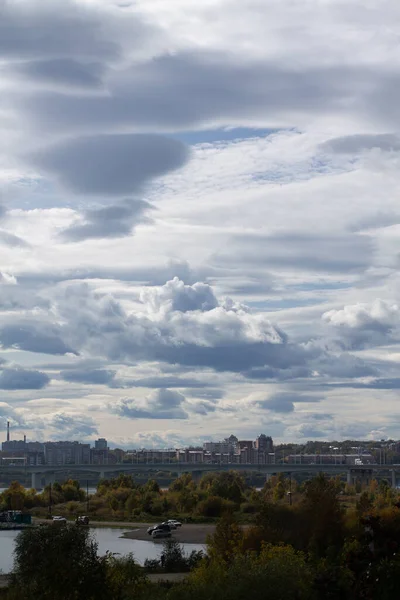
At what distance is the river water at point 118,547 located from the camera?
344 ft

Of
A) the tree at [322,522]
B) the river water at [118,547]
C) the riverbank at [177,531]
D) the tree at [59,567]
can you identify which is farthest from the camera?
the riverbank at [177,531]

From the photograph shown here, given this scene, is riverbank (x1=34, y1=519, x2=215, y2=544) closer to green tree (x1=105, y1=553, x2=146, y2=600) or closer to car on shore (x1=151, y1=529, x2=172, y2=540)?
car on shore (x1=151, y1=529, x2=172, y2=540)

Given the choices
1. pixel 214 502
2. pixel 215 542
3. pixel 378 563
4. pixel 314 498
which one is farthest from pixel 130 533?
pixel 378 563

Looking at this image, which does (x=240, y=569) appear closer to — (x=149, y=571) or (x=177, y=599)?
(x=177, y=599)

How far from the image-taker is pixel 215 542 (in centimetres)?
7619

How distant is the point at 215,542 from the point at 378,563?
36777 millimetres

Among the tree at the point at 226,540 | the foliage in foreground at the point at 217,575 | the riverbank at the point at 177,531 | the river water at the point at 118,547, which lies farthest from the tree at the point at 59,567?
the riverbank at the point at 177,531

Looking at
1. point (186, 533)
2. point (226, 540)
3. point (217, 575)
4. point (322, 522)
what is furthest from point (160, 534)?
point (217, 575)

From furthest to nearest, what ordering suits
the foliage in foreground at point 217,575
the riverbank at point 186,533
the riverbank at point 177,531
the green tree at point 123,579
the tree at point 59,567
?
1. the riverbank at point 177,531
2. the riverbank at point 186,533
3. the green tree at point 123,579
4. the tree at point 59,567
5. the foliage in foreground at point 217,575

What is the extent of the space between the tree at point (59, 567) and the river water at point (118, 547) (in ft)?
141

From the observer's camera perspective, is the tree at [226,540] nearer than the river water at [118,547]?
Yes

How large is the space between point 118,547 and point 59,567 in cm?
7044

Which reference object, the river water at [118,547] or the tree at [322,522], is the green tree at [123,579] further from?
the river water at [118,547]

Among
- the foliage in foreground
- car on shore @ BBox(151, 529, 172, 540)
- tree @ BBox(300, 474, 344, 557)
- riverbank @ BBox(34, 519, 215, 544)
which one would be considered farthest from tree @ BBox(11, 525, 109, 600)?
car on shore @ BBox(151, 529, 172, 540)
